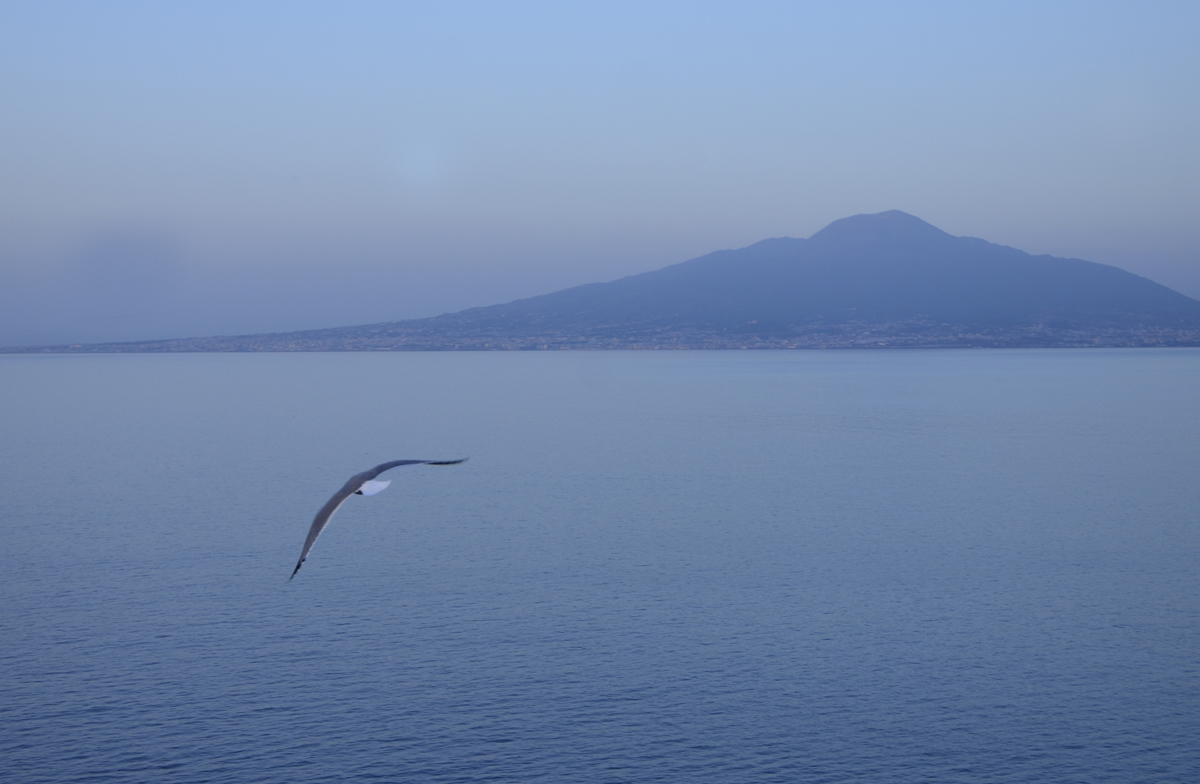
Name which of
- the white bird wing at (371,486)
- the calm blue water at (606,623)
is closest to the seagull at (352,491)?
the white bird wing at (371,486)

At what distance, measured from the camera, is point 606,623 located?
141 ft

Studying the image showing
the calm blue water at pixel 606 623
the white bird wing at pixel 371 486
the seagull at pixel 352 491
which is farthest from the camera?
the calm blue water at pixel 606 623

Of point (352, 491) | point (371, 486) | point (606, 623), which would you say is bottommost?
point (606, 623)

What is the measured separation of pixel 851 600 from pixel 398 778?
2378cm

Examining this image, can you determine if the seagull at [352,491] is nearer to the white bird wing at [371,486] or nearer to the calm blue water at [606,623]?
the white bird wing at [371,486]

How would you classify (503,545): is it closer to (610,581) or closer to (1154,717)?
(610,581)

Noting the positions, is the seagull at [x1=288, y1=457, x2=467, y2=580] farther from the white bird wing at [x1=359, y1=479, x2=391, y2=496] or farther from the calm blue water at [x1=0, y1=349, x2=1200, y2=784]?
the calm blue water at [x1=0, y1=349, x2=1200, y2=784]

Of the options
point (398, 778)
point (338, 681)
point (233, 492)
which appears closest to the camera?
point (398, 778)

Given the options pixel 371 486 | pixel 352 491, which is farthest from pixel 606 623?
pixel 371 486

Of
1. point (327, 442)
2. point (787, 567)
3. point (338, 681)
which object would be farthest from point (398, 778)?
point (327, 442)

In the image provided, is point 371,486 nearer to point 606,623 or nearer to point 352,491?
point 352,491

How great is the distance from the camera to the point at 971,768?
30.6 m

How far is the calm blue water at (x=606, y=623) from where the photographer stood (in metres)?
31.5

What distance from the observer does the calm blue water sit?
31.5 metres
